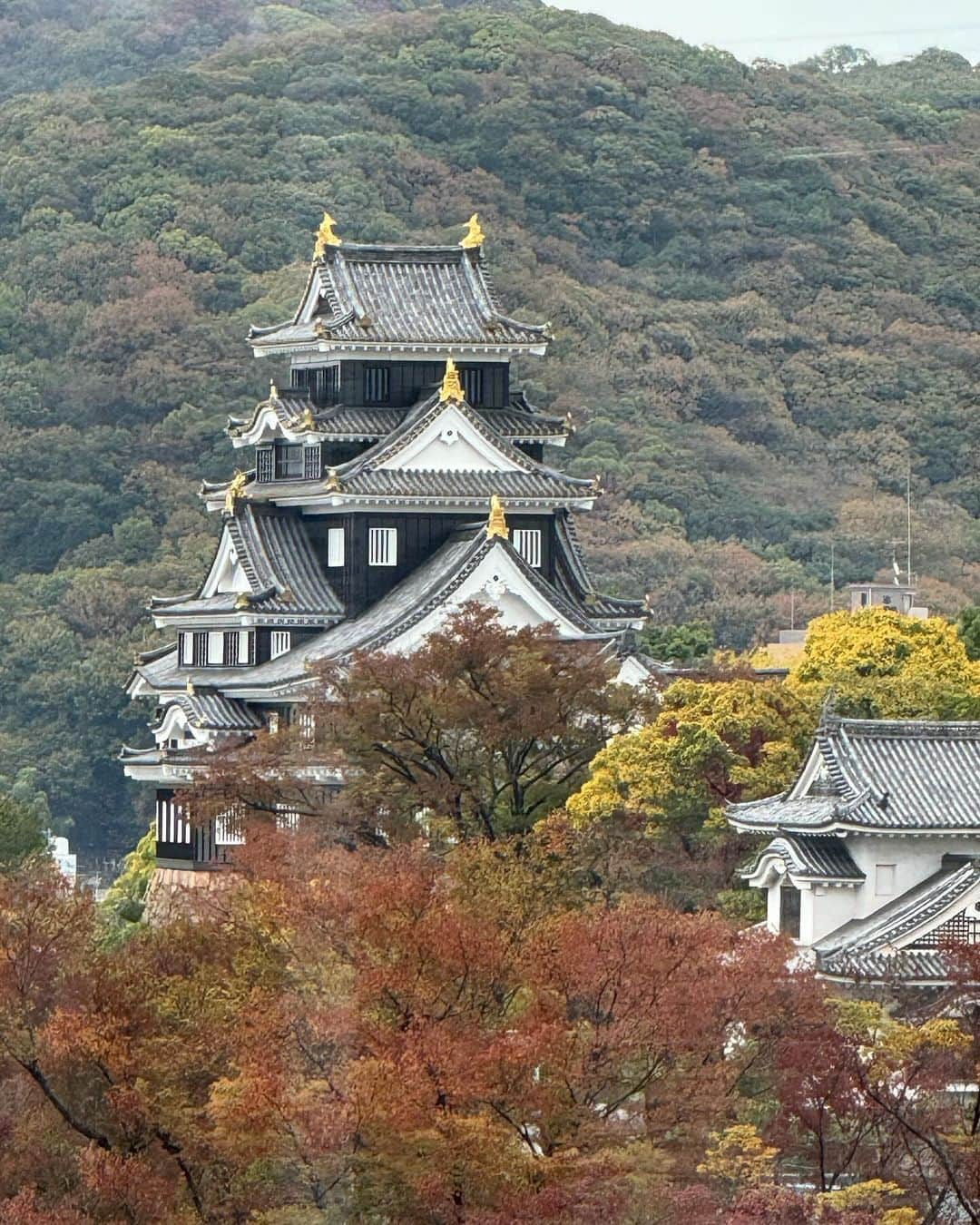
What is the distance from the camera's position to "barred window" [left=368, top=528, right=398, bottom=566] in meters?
A: 56.1

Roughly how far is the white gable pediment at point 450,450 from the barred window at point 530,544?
41.5 inches

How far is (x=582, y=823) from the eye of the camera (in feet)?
147

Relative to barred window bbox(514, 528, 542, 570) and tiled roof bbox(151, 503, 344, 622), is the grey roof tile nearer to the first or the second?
tiled roof bbox(151, 503, 344, 622)

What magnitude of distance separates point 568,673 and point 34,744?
56346 millimetres

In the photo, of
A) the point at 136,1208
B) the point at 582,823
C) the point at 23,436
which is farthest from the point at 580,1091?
the point at 23,436

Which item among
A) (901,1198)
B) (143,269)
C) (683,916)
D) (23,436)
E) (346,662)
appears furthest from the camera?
(143,269)

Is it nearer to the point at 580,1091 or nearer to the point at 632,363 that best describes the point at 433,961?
the point at 580,1091

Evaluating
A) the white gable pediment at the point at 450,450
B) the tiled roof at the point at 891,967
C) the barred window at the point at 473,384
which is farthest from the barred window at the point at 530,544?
the tiled roof at the point at 891,967

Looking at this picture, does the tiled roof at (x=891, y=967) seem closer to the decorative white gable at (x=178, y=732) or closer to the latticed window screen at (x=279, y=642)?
the decorative white gable at (x=178, y=732)

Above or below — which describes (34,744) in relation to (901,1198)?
below

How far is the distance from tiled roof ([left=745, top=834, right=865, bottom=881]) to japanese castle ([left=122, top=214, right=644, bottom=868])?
12503mm

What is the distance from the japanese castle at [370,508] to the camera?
5438 cm

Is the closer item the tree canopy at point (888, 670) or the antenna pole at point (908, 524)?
the tree canopy at point (888, 670)

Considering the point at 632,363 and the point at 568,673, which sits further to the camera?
the point at 632,363
